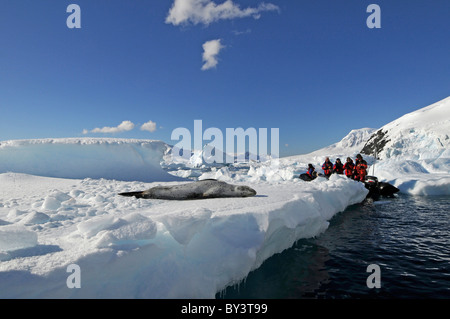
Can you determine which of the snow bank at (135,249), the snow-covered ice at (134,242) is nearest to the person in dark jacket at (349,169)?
the snow-covered ice at (134,242)

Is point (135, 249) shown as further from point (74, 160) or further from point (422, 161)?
point (422, 161)

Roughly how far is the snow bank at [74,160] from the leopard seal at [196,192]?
154 inches

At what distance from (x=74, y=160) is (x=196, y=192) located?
6504 millimetres

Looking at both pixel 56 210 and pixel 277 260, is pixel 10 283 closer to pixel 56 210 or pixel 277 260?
pixel 56 210

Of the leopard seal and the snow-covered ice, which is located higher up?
the leopard seal

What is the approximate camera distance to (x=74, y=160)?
969cm

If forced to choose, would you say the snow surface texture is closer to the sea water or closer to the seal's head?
the sea water

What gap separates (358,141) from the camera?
598 feet

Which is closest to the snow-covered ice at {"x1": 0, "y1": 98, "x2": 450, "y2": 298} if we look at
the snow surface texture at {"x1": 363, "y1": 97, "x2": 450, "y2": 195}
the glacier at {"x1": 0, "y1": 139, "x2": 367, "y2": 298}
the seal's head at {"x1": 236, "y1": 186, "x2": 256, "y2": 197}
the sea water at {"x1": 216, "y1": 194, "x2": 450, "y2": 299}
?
the glacier at {"x1": 0, "y1": 139, "x2": 367, "y2": 298}

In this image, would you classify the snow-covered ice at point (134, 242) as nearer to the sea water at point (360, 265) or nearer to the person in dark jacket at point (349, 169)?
the sea water at point (360, 265)

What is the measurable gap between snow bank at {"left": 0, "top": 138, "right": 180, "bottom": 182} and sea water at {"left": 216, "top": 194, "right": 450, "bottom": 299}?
6564 mm

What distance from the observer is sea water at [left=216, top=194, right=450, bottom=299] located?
3.06 m
